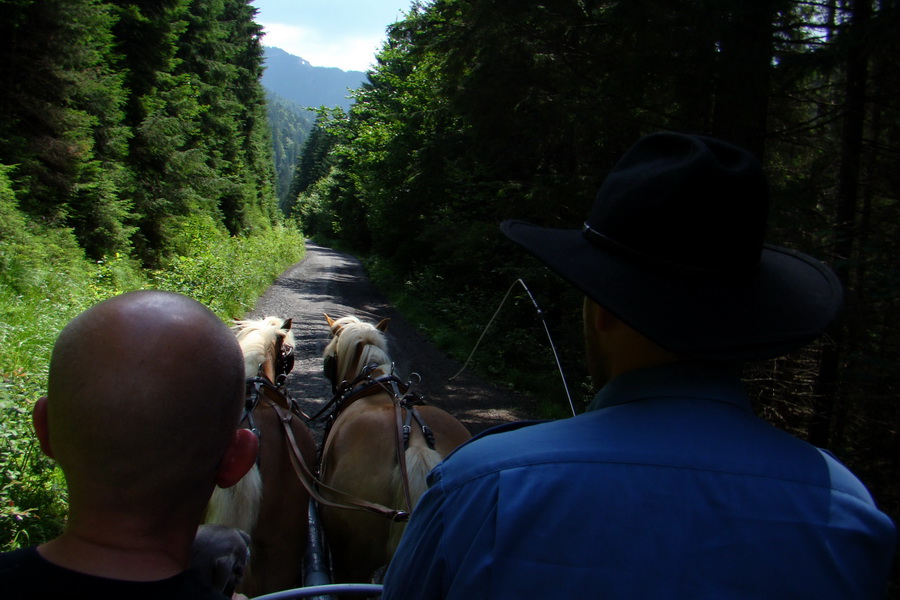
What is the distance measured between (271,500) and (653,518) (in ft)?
9.32

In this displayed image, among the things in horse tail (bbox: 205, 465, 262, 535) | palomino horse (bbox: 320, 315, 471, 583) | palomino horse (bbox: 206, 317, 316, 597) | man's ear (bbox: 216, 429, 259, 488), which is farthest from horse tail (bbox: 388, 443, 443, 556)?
man's ear (bbox: 216, 429, 259, 488)

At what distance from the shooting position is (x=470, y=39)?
287 inches

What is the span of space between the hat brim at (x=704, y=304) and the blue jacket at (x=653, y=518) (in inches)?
4.8

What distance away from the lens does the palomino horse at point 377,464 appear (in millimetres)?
3193

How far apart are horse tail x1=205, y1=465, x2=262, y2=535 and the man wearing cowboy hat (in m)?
2.26

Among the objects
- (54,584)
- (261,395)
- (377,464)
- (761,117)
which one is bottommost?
(377,464)

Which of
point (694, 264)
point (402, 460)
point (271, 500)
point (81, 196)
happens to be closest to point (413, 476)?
point (402, 460)

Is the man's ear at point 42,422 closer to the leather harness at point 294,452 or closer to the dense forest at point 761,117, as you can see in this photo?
the leather harness at point 294,452

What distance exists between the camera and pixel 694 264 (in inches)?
42.6

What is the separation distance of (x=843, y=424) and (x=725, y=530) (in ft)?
15.9

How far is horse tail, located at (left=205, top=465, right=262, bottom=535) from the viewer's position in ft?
9.89

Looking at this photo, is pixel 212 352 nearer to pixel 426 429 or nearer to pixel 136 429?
pixel 136 429

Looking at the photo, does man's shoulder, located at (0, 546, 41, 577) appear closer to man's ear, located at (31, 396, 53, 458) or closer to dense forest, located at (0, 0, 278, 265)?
man's ear, located at (31, 396, 53, 458)

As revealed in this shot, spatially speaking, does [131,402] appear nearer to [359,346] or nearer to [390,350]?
[359,346]
